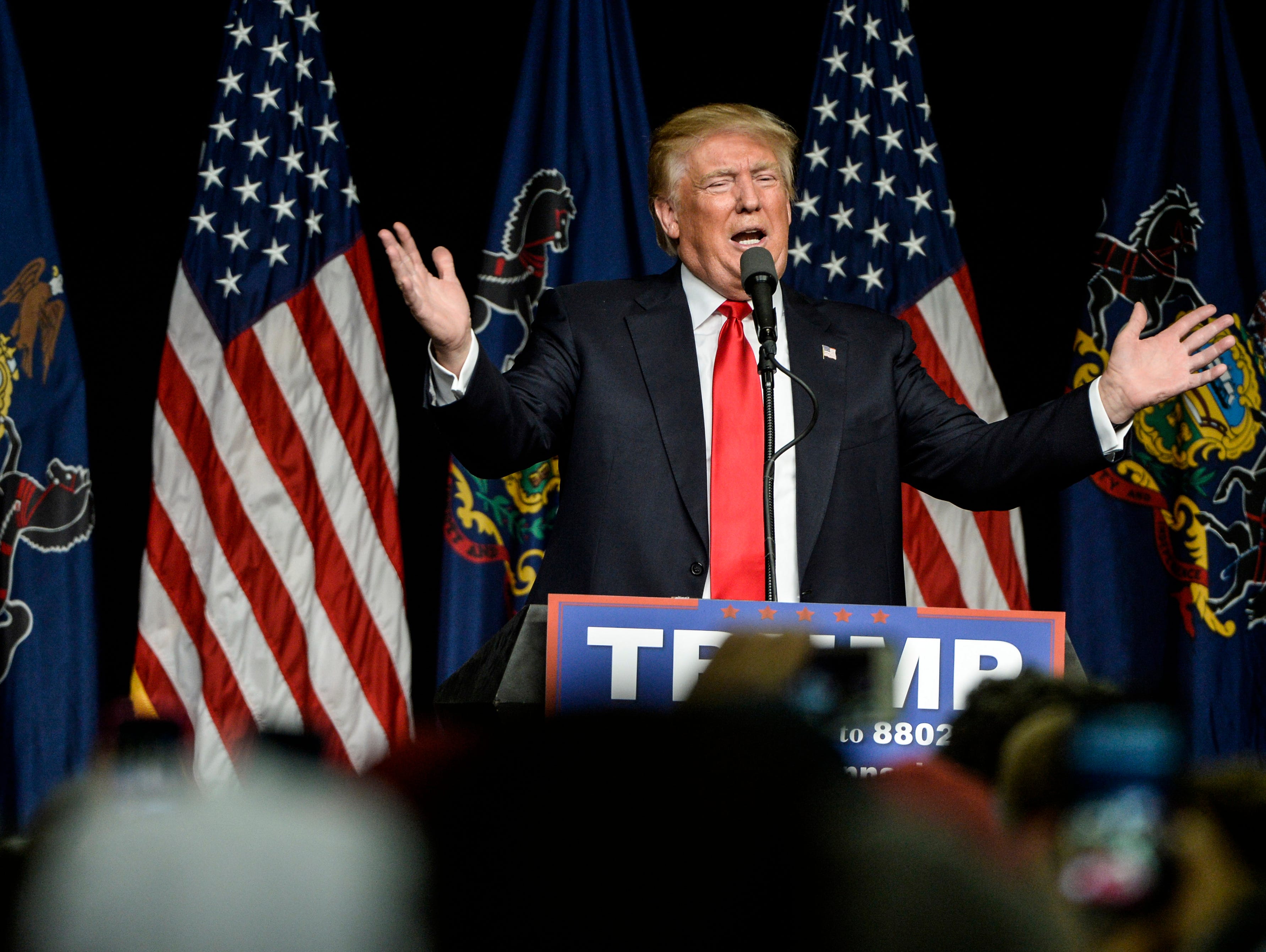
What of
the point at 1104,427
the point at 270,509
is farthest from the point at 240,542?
the point at 1104,427

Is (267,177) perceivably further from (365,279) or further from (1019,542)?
(1019,542)

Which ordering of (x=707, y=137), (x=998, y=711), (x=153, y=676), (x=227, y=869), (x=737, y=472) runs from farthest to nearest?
1. (x=153, y=676)
2. (x=707, y=137)
3. (x=737, y=472)
4. (x=998, y=711)
5. (x=227, y=869)

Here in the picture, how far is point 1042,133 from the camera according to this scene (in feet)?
14.1

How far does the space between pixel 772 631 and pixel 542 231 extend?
2.89 m

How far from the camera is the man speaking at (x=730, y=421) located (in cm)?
196

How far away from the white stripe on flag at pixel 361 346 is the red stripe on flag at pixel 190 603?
54 centimetres

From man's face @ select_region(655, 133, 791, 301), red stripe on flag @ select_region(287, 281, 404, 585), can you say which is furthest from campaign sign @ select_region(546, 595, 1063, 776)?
red stripe on flag @ select_region(287, 281, 404, 585)

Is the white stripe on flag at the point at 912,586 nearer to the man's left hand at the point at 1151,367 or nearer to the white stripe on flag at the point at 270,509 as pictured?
the white stripe on flag at the point at 270,509

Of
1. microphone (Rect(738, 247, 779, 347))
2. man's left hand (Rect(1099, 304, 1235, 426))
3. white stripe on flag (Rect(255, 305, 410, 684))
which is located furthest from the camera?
white stripe on flag (Rect(255, 305, 410, 684))

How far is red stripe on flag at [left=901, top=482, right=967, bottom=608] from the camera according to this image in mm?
3805

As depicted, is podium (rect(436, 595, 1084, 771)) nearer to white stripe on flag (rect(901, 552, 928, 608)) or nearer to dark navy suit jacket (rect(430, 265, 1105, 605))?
dark navy suit jacket (rect(430, 265, 1105, 605))

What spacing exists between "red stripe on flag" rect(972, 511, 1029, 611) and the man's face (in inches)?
65.0

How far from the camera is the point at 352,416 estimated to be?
373cm

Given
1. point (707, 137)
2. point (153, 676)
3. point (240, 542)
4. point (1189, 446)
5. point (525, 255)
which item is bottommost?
point (153, 676)
